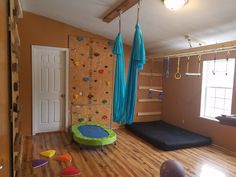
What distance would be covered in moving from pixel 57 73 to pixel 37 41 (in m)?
0.88

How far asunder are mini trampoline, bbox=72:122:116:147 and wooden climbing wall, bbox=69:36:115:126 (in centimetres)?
68

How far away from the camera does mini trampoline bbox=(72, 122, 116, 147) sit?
368cm

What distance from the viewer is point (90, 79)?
5023 mm

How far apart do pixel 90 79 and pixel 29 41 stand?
1.72 metres

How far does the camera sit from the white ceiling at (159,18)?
2.73 metres

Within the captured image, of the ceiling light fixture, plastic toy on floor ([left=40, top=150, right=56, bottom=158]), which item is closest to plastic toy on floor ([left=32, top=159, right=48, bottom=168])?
plastic toy on floor ([left=40, top=150, right=56, bottom=158])

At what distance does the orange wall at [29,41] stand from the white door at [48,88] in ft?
0.36

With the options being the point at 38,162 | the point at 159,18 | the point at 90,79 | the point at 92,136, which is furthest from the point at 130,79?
the point at 90,79

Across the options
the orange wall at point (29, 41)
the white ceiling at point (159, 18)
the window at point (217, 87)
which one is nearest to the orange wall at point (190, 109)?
the window at point (217, 87)

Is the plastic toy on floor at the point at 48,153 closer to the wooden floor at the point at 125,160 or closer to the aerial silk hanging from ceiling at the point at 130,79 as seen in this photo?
the wooden floor at the point at 125,160

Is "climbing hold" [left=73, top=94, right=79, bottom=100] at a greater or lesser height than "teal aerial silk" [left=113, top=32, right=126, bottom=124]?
lesser

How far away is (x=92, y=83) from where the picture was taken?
5055mm

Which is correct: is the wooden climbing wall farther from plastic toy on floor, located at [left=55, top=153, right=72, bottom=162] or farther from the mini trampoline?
plastic toy on floor, located at [left=55, top=153, right=72, bottom=162]

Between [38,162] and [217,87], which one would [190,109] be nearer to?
[217,87]
